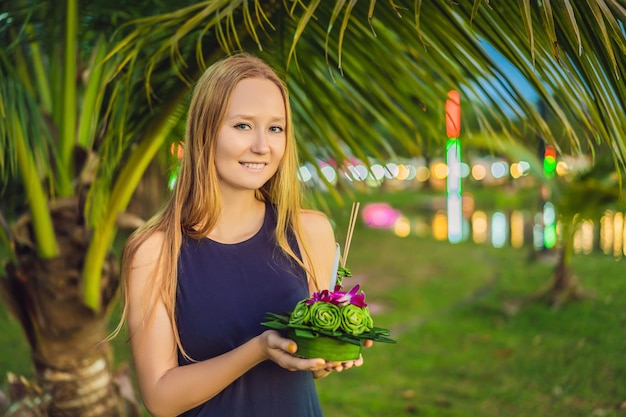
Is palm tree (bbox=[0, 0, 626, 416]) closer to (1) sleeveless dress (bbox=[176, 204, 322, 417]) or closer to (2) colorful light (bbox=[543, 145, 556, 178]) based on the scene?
(1) sleeveless dress (bbox=[176, 204, 322, 417])

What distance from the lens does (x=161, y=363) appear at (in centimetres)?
139

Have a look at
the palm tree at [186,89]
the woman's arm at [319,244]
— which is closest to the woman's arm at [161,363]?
the woman's arm at [319,244]

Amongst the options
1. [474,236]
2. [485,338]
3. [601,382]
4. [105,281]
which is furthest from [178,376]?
[474,236]

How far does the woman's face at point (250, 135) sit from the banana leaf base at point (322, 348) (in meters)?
0.33

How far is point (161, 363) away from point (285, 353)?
10.4 inches

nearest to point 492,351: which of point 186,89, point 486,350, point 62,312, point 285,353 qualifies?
point 486,350

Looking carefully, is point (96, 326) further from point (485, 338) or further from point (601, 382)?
point (485, 338)

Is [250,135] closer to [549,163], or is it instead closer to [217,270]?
[217,270]

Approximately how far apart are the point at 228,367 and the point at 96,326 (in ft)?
5.32

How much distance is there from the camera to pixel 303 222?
5.23 feet

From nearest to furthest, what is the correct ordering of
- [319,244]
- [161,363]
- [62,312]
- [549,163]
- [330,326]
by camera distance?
[330,326], [161,363], [319,244], [62,312], [549,163]

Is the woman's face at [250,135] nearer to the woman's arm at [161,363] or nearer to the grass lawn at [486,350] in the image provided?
the woman's arm at [161,363]

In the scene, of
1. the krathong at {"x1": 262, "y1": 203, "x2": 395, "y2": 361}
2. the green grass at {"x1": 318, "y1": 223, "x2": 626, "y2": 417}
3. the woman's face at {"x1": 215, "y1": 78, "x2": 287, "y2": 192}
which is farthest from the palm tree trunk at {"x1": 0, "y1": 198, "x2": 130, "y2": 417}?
the green grass at {"x1": 318, "y1": 223, "x2": 626, "y2": 417}

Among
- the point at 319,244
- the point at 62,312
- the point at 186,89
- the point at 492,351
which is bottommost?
the point at 492,351
